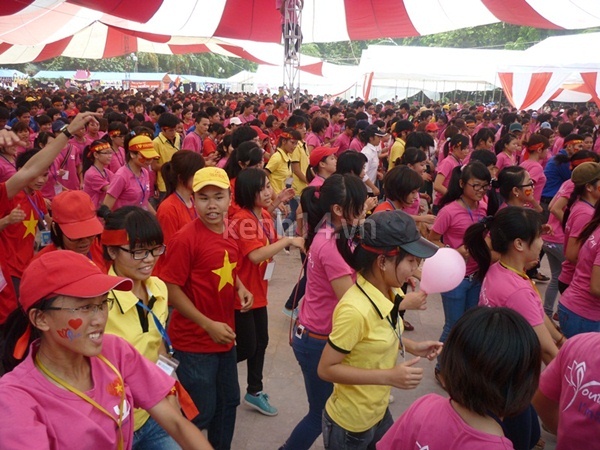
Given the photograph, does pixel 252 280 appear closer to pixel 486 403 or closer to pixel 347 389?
pixel 347 389

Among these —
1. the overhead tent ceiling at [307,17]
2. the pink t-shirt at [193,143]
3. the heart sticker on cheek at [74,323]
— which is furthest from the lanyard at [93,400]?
the overhead tent ceiling at [307,17]

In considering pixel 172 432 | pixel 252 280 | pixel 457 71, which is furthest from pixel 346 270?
pixel 457 71

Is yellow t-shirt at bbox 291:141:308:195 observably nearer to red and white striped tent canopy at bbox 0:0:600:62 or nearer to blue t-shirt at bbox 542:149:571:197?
blue t-shirt at bbox 542:149:571:197

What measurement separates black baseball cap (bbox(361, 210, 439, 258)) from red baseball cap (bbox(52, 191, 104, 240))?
1.28 meters

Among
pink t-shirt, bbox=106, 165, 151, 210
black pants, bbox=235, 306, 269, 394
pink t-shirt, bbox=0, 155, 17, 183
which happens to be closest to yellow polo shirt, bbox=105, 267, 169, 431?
black pants, bbox=235, 306, 269, 394

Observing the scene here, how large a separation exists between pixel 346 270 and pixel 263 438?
128cm

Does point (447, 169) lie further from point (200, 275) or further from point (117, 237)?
point (117, 237)

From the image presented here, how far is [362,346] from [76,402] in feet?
3.19

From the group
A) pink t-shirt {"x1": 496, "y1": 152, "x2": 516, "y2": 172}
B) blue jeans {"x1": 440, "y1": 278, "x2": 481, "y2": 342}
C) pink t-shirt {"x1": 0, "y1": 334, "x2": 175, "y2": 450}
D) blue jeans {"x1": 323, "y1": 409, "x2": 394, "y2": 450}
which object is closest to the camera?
pink t-shirt {"x1": 0, "y1": 334, "x2": 175, "y2": 450}

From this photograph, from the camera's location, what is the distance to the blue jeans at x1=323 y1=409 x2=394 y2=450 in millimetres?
2059

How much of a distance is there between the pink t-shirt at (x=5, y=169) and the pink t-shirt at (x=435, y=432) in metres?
3.65

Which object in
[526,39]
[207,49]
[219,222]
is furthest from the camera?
[526,39]

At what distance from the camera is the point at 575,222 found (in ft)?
11.0

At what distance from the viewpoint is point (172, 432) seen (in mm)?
1585
